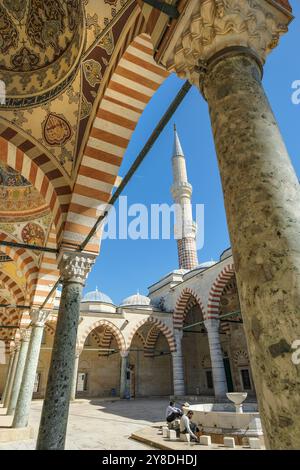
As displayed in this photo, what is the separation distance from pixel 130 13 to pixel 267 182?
331cm

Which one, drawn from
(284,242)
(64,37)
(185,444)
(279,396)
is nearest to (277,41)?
(284,242)

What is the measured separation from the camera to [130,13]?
3631 millimetres

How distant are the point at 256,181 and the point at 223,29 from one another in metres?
1.01

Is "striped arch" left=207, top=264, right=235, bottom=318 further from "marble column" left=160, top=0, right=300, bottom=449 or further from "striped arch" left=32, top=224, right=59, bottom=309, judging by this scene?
"marble column" left=160, top=0, right=300, bottom=449

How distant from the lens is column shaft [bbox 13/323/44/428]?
690cm

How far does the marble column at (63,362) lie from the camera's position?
3562 mm

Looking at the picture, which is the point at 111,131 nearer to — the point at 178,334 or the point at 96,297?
the point at 178,334

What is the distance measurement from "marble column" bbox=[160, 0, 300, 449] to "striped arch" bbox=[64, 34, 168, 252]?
6.70ft

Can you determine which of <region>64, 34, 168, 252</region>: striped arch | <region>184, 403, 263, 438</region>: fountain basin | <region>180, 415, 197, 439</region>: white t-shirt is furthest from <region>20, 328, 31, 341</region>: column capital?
<region>64, 34, 168, 252</region>: striped arch

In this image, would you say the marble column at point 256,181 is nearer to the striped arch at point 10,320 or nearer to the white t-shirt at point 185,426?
the white t-shirt at point 185,426

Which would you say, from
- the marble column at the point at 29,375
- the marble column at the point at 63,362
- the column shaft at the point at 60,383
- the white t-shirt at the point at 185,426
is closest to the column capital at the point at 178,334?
the marble column at the point at 29,375

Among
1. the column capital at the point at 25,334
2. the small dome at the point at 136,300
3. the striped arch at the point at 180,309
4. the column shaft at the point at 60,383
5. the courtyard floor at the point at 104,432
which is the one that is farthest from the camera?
the small dome at the point at 136,300

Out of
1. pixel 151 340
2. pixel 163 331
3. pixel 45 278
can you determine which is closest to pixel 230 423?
pixel 45 278

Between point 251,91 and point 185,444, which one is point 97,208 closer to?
point 251,91
